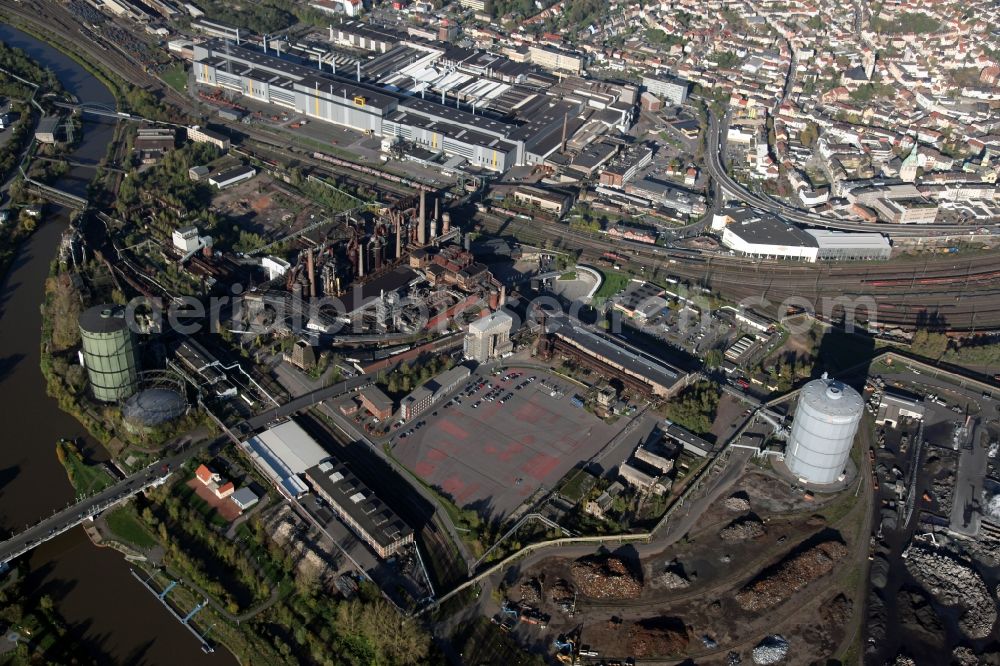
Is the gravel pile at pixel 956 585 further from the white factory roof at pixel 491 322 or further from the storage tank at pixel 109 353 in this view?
the storage tank at pixel 109 353

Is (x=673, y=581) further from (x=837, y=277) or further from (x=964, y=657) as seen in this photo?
(x=837, y=277)

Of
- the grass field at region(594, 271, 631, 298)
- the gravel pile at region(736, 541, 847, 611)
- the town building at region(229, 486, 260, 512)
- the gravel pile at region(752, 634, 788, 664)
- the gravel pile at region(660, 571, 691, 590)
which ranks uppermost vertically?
the grass field at region(594, 271, 631, 298)

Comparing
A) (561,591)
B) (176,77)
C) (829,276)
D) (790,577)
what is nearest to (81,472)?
(561,591)

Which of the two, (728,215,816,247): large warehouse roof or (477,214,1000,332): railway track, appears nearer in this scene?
(477,214,1000,332): railway track

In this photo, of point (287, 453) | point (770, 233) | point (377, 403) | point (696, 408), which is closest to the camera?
point (287, 453)

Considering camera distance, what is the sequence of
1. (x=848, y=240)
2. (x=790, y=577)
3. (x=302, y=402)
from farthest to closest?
1. (x=848, y=240)
2. (x=302, y=402)
3. (x=790, y=577)

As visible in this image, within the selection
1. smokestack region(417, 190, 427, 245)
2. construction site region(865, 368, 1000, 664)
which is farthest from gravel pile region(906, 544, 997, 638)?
smokestack region(417, 190, 427, 245)

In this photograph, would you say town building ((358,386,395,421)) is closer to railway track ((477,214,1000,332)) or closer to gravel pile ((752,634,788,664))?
railway track ((477,214,1000,332))
